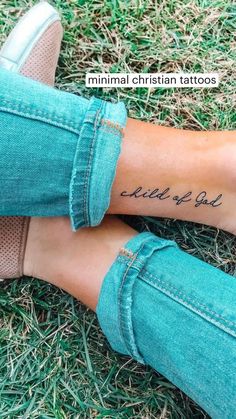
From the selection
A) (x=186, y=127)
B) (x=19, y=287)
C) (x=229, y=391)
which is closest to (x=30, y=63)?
(x=186, y=127)

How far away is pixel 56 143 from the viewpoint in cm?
85

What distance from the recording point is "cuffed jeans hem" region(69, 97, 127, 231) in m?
0.85

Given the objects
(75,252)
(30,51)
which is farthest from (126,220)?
(30,51)

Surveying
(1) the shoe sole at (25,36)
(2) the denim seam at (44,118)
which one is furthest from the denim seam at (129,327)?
(1) the shoe sole at (25,36)

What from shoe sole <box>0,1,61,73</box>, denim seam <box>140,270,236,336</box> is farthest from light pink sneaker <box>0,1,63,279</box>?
denim seam <box>140,270,236,336</box>

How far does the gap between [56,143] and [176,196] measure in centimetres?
24

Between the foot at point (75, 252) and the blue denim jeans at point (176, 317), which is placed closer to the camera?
the blue denim jeans at point (176, 317)

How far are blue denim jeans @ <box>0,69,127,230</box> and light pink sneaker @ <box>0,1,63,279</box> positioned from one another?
0.19 metres

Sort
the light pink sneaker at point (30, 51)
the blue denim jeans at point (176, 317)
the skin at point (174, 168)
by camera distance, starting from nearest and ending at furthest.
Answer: the blue denim jeans at point (176, 317) < the skin at point (174, 168) < the light pink sneaker at point (30, 51)

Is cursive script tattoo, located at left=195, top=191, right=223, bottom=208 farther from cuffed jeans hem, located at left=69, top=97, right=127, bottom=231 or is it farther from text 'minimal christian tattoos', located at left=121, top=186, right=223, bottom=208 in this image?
cuffed jeans hem, located at left=69, top=97, right=127, bottom=231

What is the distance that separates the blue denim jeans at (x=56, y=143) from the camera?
85cm

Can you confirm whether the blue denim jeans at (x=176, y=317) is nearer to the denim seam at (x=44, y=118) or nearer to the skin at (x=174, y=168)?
the skin at (x=174, y=168)

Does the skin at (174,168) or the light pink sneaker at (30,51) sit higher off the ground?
the light pink sneaker at (30,51)

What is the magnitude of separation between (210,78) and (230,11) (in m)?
0.14
